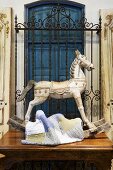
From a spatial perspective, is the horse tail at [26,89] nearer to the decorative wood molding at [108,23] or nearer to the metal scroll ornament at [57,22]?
the metal scroll ornament at [57,22]

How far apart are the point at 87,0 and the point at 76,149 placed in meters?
1.93

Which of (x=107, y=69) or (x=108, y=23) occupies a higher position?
(x=108, y=23)

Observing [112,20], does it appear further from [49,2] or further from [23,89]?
[23,89]

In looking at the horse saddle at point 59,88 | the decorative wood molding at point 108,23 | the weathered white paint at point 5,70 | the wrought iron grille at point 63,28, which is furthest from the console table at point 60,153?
the decorative wood molding at point 108,23

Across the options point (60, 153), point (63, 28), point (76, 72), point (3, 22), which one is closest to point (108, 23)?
point (63, 28)

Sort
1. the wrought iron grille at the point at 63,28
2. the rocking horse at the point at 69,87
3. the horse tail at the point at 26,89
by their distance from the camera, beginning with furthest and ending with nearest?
the wrought iron grille at the point at 63,28
the horse tail at the point at 26,89
the rocking horse at the point at 69,87

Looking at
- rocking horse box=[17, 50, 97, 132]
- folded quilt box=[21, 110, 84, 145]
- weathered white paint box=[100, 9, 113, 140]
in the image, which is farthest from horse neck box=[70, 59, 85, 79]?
folded quilt box=[21, 110, 84, 145]

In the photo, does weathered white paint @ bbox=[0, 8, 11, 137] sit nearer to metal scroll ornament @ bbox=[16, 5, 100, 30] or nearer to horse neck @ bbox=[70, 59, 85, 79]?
metal scroll ornament @ bbox=[16, 5, 100, 30]

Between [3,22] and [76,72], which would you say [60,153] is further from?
[3,22]

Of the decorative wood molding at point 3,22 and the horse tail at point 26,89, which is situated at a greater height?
the decorative wood molding at point 3,22

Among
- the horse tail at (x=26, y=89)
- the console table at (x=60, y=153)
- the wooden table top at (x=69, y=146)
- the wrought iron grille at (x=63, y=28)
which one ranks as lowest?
the console table at (x=60, y=153)

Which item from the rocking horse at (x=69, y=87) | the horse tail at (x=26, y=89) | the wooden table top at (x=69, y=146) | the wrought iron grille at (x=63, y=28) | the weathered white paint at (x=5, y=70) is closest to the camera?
the wooden table top at (x=69, y=146)

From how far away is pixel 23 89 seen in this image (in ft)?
12.5

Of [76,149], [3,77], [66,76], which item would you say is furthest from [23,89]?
[76,149]
